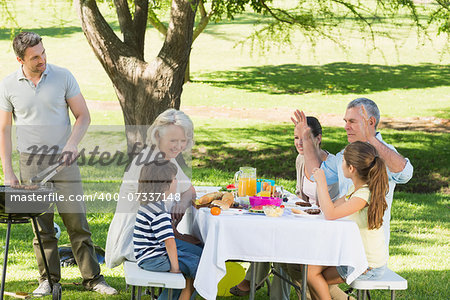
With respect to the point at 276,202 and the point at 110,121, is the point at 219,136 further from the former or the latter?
the point at 276,202

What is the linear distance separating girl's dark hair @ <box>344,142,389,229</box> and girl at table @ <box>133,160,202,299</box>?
1.14 m

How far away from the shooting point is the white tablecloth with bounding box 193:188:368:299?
3986 millimetres

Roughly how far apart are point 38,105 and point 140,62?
4.05 m

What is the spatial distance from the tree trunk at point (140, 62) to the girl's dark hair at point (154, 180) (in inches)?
183

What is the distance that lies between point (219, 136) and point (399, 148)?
12.7 ft

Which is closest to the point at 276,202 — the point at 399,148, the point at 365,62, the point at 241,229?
the point at 241,229

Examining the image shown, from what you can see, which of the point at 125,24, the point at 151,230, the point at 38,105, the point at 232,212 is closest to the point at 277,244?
the point at 232,212

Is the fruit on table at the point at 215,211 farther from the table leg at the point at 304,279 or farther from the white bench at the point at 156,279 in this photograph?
the table leg at the point at 304,279

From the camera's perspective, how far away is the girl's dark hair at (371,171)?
4031 mm

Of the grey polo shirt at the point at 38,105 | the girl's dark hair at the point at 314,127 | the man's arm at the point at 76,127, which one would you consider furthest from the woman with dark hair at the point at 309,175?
the grey polo shirt at the point at 38,105

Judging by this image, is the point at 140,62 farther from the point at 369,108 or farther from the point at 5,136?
the point at 369,108

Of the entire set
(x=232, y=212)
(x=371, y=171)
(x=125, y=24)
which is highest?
(x=125, y=24)

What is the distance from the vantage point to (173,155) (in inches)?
181

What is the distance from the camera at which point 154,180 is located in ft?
13.3
